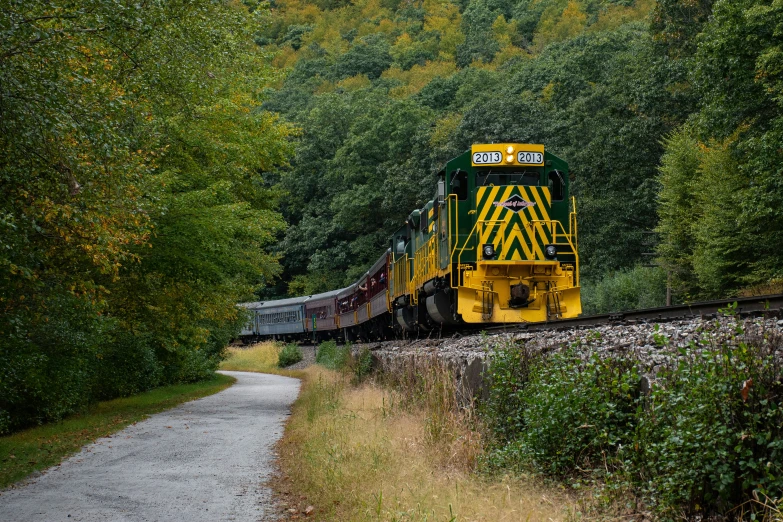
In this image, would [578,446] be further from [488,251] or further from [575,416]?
[488,251]

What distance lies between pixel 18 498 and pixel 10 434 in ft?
21.8

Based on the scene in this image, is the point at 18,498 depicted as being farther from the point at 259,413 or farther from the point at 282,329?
the point at 282,329

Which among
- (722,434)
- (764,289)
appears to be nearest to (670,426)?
(722,434)

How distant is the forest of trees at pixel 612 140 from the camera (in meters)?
25.8

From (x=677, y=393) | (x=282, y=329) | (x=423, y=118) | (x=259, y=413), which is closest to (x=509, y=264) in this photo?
(x=259, y=413)

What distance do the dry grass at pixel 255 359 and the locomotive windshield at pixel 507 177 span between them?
2599 cm

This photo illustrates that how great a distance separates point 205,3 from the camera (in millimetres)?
15086

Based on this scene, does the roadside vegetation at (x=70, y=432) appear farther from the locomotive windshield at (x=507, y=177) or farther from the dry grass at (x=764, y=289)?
the dry grass at (x=764, y=289)

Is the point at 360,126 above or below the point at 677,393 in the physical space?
above

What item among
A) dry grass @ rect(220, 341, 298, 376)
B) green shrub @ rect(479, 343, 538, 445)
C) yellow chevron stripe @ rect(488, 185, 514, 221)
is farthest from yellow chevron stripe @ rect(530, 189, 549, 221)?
dry grass @ rect(220, 341, 298, 376)

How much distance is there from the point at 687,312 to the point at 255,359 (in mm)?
38937

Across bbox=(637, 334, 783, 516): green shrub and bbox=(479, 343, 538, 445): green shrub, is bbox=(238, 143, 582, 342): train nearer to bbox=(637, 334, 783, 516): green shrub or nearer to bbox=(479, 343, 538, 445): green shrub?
bbox=(479, 343, 538, 445): green shrub

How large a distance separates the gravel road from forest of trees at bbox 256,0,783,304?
1324 centimetres


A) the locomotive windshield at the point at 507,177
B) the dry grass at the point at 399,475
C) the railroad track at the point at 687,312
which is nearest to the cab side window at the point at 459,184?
the locomotive windshield at the point at 507,177
